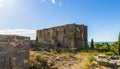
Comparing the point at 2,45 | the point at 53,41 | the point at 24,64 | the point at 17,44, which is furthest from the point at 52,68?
the point at 53,41

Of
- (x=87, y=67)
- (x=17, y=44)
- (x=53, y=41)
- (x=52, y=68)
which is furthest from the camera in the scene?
(x=53, y=41)

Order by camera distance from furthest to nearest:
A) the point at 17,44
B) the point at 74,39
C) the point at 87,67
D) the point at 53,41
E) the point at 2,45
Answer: the point at 53,41
the point at 74,39
the point at 87,67
the point at 17,44
the point at 2,45

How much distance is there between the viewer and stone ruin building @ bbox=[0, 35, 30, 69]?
7.57 m

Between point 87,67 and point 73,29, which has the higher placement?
point 73,29

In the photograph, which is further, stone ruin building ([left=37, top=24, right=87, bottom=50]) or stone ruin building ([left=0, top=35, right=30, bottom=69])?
stone ruin building ([left=37, top=24, right=87, bottom=50])

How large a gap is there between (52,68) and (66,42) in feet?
60.6

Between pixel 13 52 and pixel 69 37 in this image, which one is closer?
pixel 13 52

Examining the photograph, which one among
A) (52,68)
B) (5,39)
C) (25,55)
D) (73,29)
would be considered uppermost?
(73,29)

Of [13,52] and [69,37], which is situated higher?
[69,37]

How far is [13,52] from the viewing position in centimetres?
797

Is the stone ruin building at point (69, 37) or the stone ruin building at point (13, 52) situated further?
the stone ruin building at point (69, 37)

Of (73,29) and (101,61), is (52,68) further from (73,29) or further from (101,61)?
(73,29)

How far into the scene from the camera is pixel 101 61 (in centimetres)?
1068

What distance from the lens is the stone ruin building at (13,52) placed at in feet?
24.8
